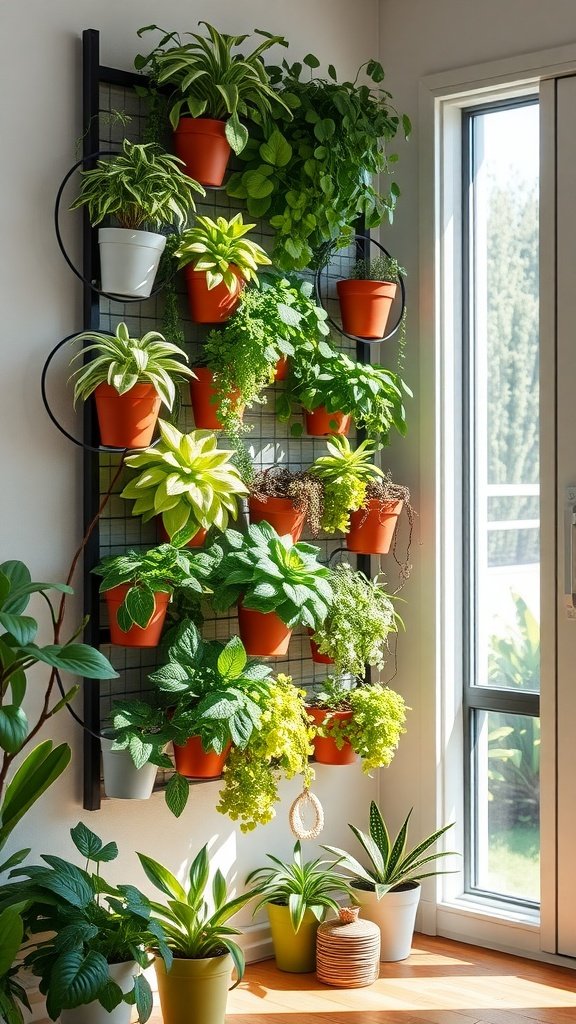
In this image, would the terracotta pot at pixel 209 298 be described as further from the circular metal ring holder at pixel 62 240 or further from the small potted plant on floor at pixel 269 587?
the small potted plant on floor at pixel 269 587

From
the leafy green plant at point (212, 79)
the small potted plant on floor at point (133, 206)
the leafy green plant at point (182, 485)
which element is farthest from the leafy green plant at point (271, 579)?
the leafy green plant at point (212, 79)

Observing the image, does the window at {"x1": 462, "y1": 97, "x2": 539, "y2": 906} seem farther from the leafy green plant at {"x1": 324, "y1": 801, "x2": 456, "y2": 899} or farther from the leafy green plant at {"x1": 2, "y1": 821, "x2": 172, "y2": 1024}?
the leafy green plant at {"x1": 2, "y1": 821, "x2": 172, "y2": 1024}

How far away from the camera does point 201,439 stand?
3.00m

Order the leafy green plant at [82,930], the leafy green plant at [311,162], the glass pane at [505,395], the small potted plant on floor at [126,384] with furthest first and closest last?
the glass pane at [505,395], the leafy green plant at [311,162], the small potted plant on floor at [126,384], the leafy green plant at [82,930]

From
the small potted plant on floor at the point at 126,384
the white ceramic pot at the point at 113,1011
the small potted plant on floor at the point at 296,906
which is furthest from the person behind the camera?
the small potted plant on floor at the point at 296,906

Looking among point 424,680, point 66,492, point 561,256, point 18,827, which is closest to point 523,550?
point 424,680

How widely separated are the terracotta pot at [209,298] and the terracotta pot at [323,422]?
466 mm

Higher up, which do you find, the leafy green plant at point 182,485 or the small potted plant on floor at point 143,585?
the leafy green plant at point 182,485

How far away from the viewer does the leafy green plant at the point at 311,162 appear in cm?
321

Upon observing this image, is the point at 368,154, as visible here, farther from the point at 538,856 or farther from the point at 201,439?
the point at 538,856

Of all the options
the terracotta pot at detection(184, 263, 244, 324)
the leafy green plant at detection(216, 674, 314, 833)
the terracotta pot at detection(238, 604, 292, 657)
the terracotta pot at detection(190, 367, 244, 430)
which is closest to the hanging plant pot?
the leafy green plant at detection(216, 674, 314, 833)

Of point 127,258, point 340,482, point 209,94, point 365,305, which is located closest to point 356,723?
point 340,482

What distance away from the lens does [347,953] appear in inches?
127

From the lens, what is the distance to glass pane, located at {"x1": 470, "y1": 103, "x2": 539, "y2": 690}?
3.57 metres
